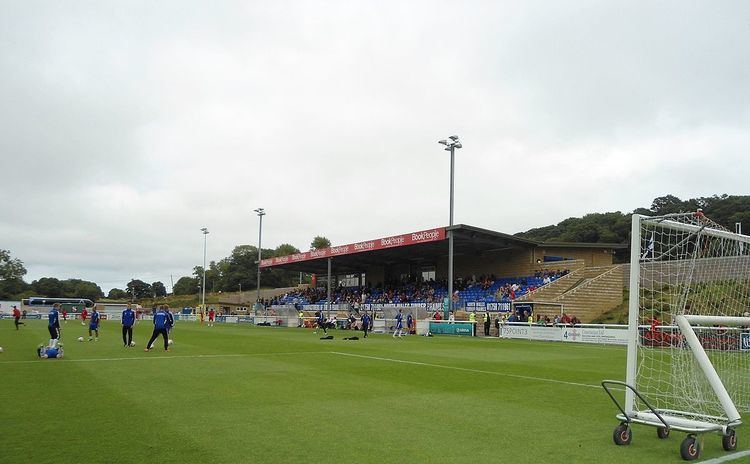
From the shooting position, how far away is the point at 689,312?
8.86m

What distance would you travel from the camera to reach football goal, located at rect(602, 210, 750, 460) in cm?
751

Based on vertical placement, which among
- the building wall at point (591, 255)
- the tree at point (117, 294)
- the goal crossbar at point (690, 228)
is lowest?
the tree at point (117, 294)

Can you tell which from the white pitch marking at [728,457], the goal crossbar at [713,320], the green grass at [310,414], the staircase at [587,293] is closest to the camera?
the white pitch marking at [728,457]

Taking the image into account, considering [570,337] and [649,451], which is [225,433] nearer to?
[649,451]

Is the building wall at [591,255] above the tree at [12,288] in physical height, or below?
above

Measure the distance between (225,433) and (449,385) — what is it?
6.30m

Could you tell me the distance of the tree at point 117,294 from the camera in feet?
530

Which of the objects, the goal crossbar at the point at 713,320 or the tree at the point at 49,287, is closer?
the goal crossbar at the point at 713,320

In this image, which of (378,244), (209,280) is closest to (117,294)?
(209,280)

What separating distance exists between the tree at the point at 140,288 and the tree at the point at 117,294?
83.7 inches

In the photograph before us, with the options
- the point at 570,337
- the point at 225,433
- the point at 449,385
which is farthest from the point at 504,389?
the point at 570,337

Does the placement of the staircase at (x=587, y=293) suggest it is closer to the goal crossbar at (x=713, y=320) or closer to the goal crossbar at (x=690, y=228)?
the goal crossbar at (x=690, y=228)

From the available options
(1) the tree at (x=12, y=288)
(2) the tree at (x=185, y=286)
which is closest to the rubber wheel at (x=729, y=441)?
(1) the tree at (x=12, y=288)

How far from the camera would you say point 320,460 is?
660cm
